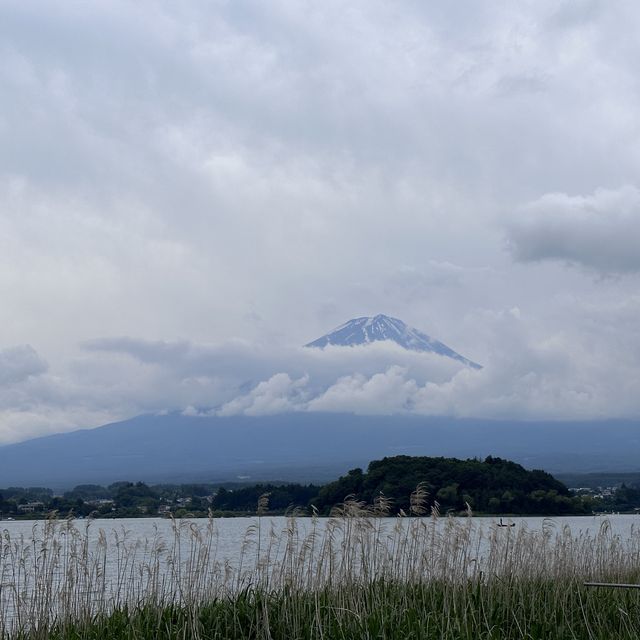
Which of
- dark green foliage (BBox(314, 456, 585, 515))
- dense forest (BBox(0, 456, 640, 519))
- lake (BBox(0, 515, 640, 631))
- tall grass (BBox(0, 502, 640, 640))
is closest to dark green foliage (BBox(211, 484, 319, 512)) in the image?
dense forest (BBox(0, 456, 640, 519))

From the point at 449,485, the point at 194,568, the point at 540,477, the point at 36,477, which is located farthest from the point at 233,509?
the point at 36,477

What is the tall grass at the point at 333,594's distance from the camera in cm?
955

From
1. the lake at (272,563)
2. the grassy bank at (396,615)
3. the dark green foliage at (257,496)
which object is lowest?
the grassy bank at (396,615)

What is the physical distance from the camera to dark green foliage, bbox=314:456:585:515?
3462 cm

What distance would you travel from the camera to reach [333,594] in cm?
1053

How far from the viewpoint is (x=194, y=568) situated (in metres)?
10.8

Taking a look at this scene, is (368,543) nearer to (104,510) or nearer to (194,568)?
(194,568)

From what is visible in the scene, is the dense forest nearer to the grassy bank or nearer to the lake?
the lake

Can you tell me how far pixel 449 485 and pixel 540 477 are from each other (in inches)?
347

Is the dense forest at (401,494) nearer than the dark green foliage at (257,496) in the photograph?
Yes

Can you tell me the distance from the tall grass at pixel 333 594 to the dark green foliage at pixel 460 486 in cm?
2020

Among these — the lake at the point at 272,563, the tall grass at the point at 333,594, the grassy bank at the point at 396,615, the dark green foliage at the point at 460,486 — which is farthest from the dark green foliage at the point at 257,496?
the grassy bank at the point at 396,615

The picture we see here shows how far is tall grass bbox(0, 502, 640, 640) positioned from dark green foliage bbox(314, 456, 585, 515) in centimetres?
2020

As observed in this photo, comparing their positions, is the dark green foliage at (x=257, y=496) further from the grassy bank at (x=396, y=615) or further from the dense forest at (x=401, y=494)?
the grassy bank at (x=396, y=615)
